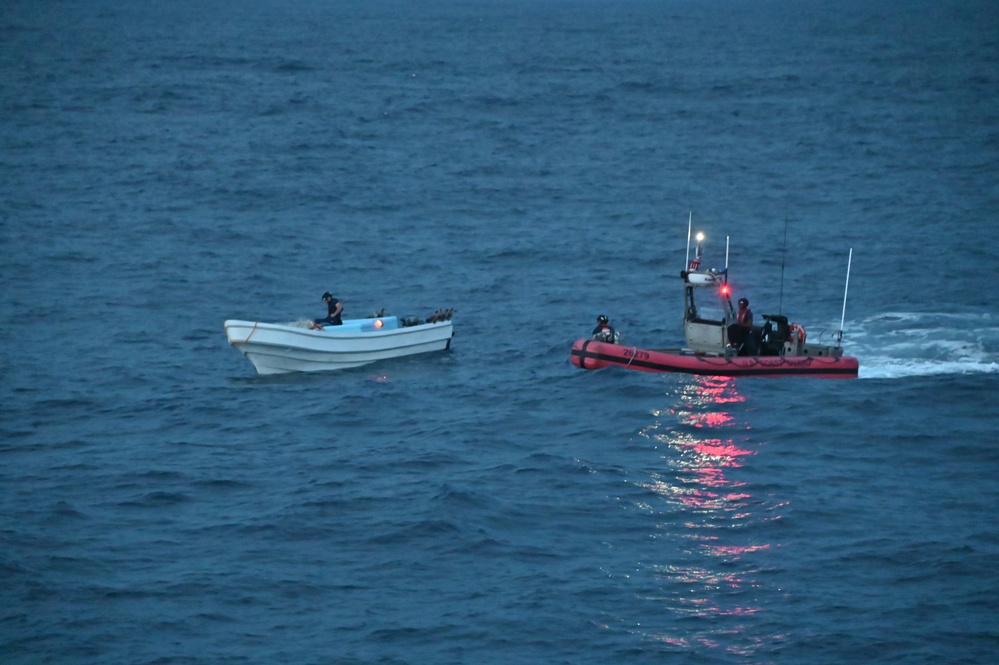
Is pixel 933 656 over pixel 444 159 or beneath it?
beneath

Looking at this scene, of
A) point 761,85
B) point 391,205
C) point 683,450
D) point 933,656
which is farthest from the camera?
point 761,85

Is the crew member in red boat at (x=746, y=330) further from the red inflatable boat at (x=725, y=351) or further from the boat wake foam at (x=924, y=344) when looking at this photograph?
the boat wake foam at (x=924, y=344)

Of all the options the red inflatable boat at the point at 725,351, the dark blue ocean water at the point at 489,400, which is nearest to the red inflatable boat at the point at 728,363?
the red inflatable boat at the point at 725,351

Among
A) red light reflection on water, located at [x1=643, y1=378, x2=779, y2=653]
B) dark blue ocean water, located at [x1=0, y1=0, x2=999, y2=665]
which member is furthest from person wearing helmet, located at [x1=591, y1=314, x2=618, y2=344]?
red light reflection on water, located at [x1=643, y1=378, x2=779, y2=653]

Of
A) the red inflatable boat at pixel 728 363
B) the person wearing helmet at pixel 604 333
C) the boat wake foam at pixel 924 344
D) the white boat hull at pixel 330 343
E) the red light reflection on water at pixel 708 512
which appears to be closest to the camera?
the red light reflection on water at pixel 708 512

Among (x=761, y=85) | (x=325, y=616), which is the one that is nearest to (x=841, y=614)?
(x=325, y=616)

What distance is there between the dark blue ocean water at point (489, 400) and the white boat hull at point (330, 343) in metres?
0.33

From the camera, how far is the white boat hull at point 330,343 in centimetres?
2738

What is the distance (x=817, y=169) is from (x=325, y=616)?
4087cm

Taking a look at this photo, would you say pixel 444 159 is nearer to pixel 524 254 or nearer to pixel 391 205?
pixel 391 205

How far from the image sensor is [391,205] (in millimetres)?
48031

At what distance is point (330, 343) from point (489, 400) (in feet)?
11.6

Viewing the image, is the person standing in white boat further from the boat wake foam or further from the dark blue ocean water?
the boat wake foam

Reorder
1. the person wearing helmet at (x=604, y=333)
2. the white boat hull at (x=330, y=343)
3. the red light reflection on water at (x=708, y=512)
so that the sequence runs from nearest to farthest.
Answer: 1. the red light reflection on water at (x=708, y=512)
2. the white boat hull at (x=330, y=343)
3. the person wearing helmet at (x=604, y=333)
